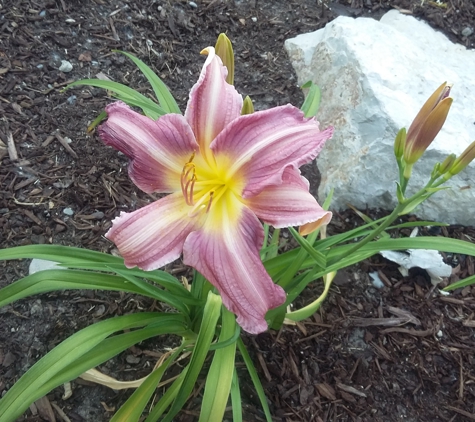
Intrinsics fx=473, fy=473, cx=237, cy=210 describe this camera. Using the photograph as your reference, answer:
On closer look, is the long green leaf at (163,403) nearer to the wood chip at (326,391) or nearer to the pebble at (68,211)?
the wood chip at (326,391)

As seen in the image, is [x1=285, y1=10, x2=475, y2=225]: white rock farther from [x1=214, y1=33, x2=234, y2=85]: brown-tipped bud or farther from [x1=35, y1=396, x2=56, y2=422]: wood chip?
[x1=35, y1=396, x2=56, y2=422]: wood chip

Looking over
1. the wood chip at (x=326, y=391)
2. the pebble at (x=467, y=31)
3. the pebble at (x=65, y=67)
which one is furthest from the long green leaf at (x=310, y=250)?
the pebble at (x=467, y=31)

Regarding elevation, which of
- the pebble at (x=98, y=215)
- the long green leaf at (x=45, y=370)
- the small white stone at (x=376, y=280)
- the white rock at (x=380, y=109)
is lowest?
the pebble at (x=98, y=215)

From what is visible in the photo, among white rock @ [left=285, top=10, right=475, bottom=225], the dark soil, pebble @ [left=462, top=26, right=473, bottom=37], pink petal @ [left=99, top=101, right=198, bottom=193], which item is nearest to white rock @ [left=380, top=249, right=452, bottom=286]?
the dark soil

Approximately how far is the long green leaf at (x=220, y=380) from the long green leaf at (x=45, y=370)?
341mm

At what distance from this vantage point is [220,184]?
1276 mm

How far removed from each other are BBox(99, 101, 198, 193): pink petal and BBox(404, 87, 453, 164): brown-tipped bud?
576 mm

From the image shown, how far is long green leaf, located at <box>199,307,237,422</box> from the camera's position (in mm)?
1364

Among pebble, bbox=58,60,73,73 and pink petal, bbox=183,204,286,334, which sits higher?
pink petal, bbox=183,204,286,334

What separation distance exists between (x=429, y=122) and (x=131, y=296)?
1.38 meters

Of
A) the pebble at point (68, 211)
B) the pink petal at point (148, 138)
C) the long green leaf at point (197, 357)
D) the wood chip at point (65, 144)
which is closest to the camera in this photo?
the pink petal at point (148, 138)

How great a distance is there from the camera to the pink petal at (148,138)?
3.98ft

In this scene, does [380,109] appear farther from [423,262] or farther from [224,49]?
[224,49]

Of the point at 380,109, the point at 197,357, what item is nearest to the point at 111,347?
the point at 197,357
